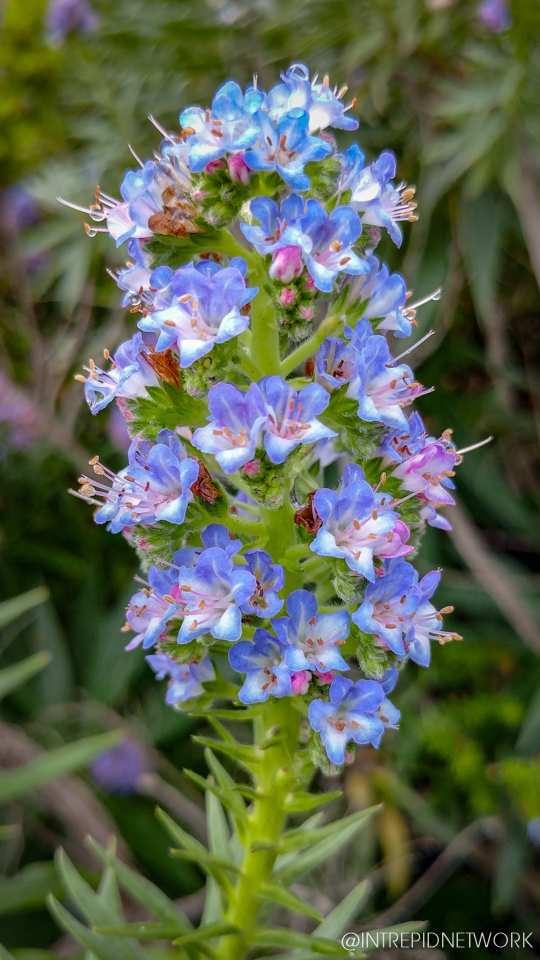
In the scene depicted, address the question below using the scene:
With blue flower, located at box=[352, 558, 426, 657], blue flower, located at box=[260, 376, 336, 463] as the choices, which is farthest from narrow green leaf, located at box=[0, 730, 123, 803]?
blue flower, located at box=[260, 376, 336, 463]

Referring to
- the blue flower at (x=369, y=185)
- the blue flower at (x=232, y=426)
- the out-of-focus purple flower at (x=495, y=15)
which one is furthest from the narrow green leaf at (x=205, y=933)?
the out-of-focus purple flower at (x=495, y=15)

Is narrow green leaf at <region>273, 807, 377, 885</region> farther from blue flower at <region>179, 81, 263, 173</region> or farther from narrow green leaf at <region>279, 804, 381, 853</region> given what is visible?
blue flower at <region>179, 81, 263, 173</region>

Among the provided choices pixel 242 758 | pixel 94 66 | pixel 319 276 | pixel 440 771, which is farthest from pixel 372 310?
pixel 94 66

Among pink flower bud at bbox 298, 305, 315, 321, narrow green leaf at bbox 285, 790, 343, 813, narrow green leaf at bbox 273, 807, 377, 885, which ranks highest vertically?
pink flower bud at bbox 298, 305, 315, 321

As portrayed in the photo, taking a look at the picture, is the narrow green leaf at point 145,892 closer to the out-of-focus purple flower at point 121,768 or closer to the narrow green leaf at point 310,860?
the narrow green leaf at point 310,860

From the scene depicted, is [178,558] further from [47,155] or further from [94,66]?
[47,155]
